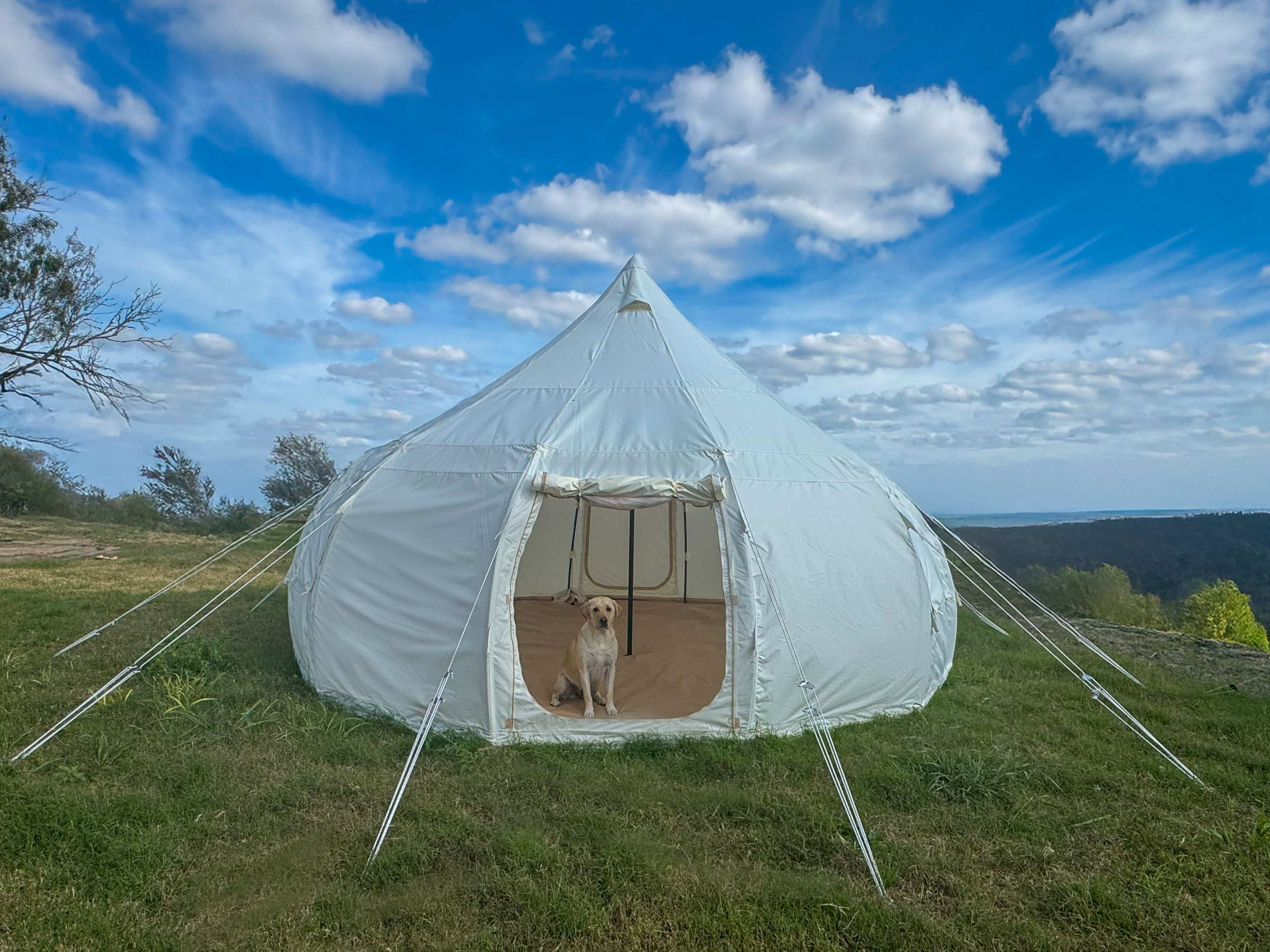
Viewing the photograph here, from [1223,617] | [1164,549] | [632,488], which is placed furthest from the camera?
[1164,549]

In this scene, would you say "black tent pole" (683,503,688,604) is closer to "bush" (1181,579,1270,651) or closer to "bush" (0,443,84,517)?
"bush" (1181,579,1270,651)

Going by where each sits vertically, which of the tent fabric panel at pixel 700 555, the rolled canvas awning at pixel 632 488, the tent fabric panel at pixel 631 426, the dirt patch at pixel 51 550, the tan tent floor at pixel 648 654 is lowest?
the tan tent floor at pixel 648 654

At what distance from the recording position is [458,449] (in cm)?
649

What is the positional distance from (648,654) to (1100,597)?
9485 millimetres

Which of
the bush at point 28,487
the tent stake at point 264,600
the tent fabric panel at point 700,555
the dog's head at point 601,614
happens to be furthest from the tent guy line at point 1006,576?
the bush at point 28,487

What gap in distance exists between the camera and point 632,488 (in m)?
5.79

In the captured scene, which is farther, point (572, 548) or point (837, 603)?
point (572, 548)

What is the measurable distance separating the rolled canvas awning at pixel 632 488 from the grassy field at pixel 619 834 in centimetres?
176

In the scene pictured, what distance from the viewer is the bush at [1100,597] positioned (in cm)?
1268

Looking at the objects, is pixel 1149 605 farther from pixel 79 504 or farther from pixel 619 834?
pixel 79 504

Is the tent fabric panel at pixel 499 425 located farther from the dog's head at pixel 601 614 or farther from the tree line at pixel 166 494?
the tree line at pixel 166 494

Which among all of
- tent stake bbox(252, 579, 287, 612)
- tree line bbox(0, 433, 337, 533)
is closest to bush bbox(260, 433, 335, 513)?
tree line bbox(0, 433, 337, 533)

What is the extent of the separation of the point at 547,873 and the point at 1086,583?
13070 mm

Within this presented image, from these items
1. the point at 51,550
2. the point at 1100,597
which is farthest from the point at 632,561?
the point at 51,550
